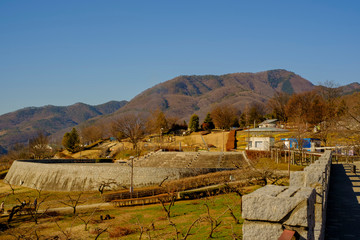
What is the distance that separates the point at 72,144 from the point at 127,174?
40.9 meters

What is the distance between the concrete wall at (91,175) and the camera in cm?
3756

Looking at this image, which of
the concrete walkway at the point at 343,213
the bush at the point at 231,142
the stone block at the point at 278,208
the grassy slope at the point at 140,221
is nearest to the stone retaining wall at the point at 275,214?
the stone block at the point at 278,208

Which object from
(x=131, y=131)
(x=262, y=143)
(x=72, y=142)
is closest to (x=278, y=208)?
(x=262, y=143)

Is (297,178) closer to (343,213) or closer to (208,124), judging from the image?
(343,213)

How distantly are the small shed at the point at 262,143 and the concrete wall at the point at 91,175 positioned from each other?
9966 millimetres

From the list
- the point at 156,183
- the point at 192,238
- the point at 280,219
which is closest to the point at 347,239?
the point at 280,219

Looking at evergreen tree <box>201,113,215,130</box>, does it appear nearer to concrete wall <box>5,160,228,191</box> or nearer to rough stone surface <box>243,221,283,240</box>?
concrete wall <box>5,160,228,191</box>

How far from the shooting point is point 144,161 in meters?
49.8

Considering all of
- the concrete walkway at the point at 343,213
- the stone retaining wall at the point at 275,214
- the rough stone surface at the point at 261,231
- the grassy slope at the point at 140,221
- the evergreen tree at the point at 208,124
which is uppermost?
the evergreen tree at the point at 208,124

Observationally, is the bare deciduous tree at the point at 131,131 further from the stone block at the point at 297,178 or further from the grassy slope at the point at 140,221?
the stone block at the point at 297,178

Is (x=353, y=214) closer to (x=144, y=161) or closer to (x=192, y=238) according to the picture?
(x=192, y=238)

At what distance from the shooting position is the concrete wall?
123 ft

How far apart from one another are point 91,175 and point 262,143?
75.7ft

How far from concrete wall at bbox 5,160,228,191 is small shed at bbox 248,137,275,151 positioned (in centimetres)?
997
